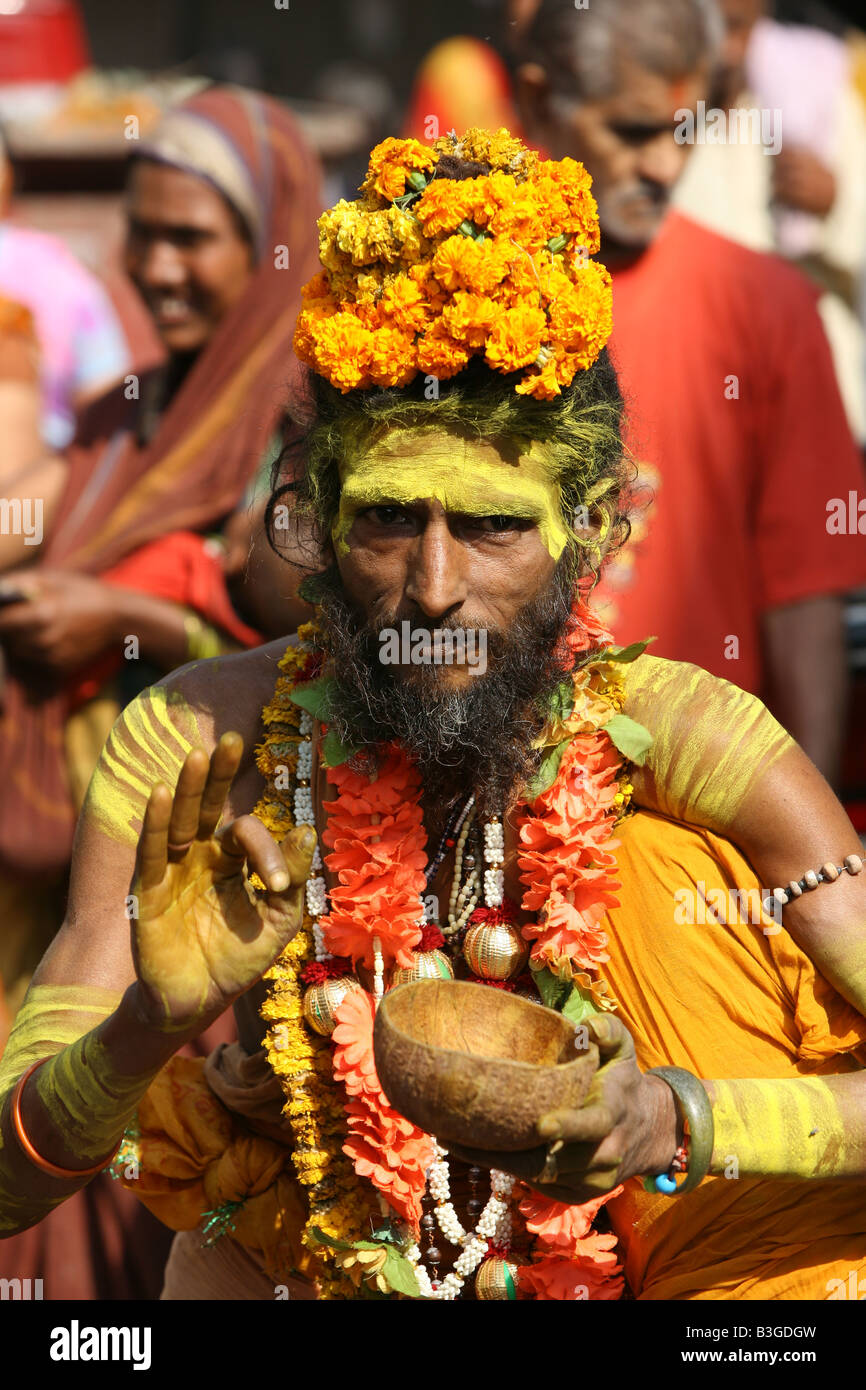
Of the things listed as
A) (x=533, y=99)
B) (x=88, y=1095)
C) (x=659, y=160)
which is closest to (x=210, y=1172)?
(x=88, y=1095)

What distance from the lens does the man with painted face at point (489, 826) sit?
290cm

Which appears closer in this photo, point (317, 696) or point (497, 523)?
point (497, 523)

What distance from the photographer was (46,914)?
5.77 m

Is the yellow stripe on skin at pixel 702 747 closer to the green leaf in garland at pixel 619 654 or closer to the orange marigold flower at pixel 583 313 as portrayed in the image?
the green leaf in garland at pixel 619 654

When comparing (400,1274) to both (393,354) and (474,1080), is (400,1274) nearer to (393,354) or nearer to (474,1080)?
(474,1080)

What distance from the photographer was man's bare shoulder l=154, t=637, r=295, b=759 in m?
3.19

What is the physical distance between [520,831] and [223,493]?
8.89ft

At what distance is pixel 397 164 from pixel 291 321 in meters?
2.71

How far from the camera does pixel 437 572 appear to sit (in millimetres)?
2854

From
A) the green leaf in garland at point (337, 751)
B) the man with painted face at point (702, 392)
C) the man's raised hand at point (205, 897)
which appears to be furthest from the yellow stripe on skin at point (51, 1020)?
the man with painted face at point (702, 392)

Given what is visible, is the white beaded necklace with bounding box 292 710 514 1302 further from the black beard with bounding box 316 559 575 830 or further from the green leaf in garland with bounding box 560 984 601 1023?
the green leaf in garland with bounding box 560 984 601 1023

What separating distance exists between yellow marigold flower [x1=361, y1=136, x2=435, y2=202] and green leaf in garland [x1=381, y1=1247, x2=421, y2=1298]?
70.9 inches

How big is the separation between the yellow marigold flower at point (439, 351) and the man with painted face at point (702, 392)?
275 cm
